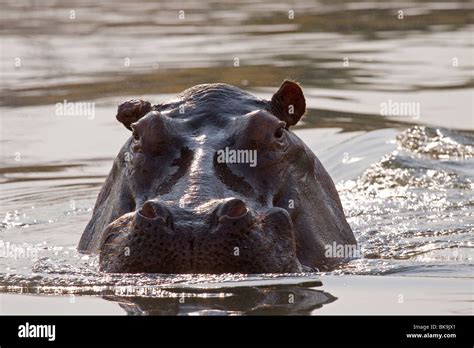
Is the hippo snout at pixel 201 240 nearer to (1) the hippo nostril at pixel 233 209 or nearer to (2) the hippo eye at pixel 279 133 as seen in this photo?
(1) the hippo nostril at pixel 233 209

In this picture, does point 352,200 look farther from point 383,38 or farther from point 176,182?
point 383,38

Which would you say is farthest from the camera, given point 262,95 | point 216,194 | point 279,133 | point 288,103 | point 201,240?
point 262,95

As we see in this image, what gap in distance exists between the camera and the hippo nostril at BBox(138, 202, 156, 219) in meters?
6.74

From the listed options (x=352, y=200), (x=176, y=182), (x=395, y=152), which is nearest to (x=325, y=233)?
(x=176, y=182)

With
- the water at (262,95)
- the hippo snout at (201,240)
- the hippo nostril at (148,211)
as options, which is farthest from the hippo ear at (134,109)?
the hippo nostril at (148,211)

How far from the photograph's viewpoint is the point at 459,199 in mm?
10953

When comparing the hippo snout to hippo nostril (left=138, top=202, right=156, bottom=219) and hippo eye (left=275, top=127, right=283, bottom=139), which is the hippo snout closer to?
hippo nostril (left=138, top=202, right=156, bottom=219)

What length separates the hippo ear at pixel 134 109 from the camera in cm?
817

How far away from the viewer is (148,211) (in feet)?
22.1

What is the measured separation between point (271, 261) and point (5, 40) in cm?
1611

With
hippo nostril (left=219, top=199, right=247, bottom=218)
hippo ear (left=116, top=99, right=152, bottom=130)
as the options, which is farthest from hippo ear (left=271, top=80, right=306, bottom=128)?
hippo nostril (left=219, top=199, right=247, bottom=218)

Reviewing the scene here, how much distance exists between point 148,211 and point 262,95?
9.44 meters
